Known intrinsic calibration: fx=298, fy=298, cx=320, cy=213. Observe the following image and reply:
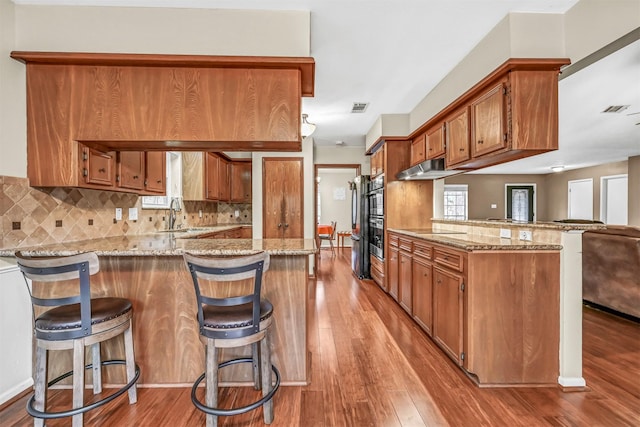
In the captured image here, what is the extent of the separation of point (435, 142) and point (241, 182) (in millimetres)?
3999

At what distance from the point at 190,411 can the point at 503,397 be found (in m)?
1.98

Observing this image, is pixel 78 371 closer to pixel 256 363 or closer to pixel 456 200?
pixel 256 363

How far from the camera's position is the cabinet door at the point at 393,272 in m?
3.81

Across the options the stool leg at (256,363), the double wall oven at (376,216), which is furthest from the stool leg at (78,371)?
the double wall oven at (376,216)

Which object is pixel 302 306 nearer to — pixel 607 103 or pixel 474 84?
pixel 474 84

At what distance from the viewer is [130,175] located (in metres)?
2.77

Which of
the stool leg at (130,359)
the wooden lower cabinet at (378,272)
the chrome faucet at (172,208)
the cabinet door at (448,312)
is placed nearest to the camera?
the stool leg at (130,359)

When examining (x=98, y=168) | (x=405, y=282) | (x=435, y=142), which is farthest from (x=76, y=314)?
(x=435, y=142)

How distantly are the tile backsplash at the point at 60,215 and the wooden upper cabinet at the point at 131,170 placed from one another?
0.88 ft

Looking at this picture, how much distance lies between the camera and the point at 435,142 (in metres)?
3.55

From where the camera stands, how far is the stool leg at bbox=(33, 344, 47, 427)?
5.23ft

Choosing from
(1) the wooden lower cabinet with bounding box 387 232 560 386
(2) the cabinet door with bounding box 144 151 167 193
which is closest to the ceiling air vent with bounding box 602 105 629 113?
(1) the wooden lower cabinet with bounding box 387 232 560 386

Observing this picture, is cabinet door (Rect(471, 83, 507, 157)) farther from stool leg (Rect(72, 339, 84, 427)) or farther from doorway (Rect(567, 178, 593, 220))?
doorway (Rect(567, 178, 593, 220))

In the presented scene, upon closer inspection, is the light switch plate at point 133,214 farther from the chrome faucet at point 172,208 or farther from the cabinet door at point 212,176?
the cabinet door at point 212,176
